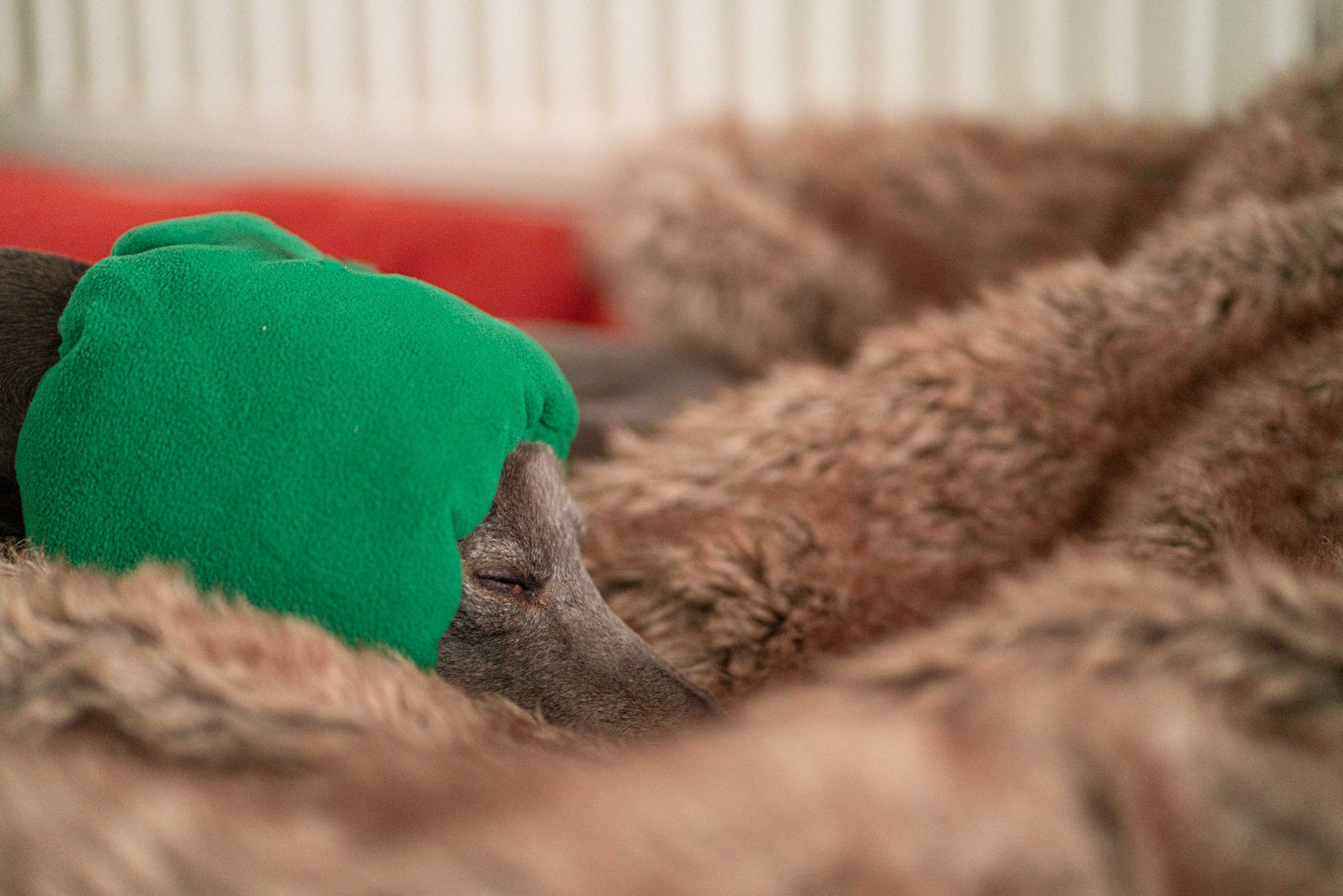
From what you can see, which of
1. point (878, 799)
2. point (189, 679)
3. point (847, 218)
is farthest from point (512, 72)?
point (878, 799)

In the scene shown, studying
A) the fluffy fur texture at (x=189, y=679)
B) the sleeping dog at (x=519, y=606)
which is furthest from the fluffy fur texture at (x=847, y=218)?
the fluffy fur texture at (x=189, y=679)

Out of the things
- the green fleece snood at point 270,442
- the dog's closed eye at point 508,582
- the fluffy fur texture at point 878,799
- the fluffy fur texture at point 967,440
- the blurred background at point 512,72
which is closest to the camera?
the fluffy fur texture at point 878,799

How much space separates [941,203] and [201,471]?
3.51ft

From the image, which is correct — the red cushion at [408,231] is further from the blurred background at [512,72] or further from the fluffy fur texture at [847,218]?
the blurred background at [512,72]

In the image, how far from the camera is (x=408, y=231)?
126cm

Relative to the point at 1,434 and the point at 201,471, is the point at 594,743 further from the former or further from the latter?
the point at 1,434

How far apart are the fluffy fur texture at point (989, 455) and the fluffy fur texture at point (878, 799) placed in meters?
0.32

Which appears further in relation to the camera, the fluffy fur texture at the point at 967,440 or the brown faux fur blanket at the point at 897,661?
the fluffy fur texture at the point at 967,440

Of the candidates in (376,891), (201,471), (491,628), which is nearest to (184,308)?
(201,471)

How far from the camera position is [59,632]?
0.39 m

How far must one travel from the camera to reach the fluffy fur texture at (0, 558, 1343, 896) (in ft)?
0.84

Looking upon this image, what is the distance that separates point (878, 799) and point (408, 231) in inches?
45.1

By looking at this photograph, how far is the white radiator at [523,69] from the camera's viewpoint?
5.39 ft

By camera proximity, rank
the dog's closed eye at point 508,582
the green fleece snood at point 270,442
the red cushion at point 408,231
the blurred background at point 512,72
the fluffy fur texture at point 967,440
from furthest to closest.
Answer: the blurred background at point 512,72
the red cushion at point 408,231
the fluffy fur texture at point 967,440
the dog's closed eye at point 508,582
the green fleece snood at point 270,442
